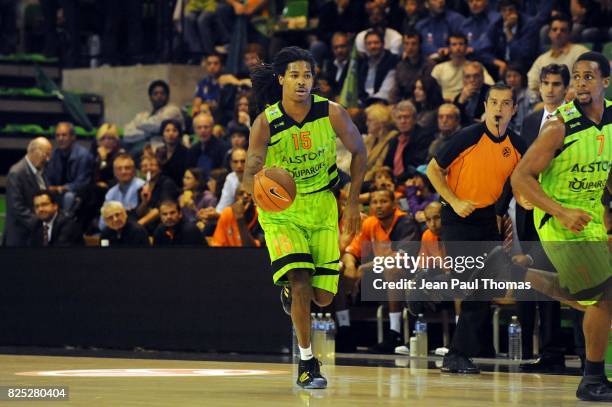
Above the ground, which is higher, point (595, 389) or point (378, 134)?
point (378, 134)

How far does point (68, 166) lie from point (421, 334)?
650 cm

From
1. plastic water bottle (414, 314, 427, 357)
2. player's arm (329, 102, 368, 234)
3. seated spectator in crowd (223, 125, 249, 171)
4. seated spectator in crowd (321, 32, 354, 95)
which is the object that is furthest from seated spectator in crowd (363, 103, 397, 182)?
player's arm (329, 102, 368, 234)

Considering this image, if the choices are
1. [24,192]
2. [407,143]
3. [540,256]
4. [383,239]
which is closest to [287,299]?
[540,256]

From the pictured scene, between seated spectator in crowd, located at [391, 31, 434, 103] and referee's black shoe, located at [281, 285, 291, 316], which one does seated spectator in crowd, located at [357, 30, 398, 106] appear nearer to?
seated spectator in crowd, located at [391, 31, 434, 103]

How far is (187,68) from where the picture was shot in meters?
21.1

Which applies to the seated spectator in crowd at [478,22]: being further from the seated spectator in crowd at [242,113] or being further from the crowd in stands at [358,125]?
the seated spectator in crowd at [242,113]

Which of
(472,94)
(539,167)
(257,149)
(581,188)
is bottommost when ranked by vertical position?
(581,188)

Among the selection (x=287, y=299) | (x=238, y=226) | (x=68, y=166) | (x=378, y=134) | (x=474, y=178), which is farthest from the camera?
(x=68, y=166)

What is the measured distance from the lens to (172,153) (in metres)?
17.3

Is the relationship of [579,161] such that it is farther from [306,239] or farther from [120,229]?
[120,229]

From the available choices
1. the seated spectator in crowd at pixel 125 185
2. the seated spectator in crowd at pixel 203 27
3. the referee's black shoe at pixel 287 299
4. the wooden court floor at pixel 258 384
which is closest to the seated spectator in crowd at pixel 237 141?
the seated spectator in crowd at pixel 125 185

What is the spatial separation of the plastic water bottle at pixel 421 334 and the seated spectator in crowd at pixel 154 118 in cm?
695

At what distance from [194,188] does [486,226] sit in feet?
18.9

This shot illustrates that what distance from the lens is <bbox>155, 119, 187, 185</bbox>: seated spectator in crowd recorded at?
17.1 meters
